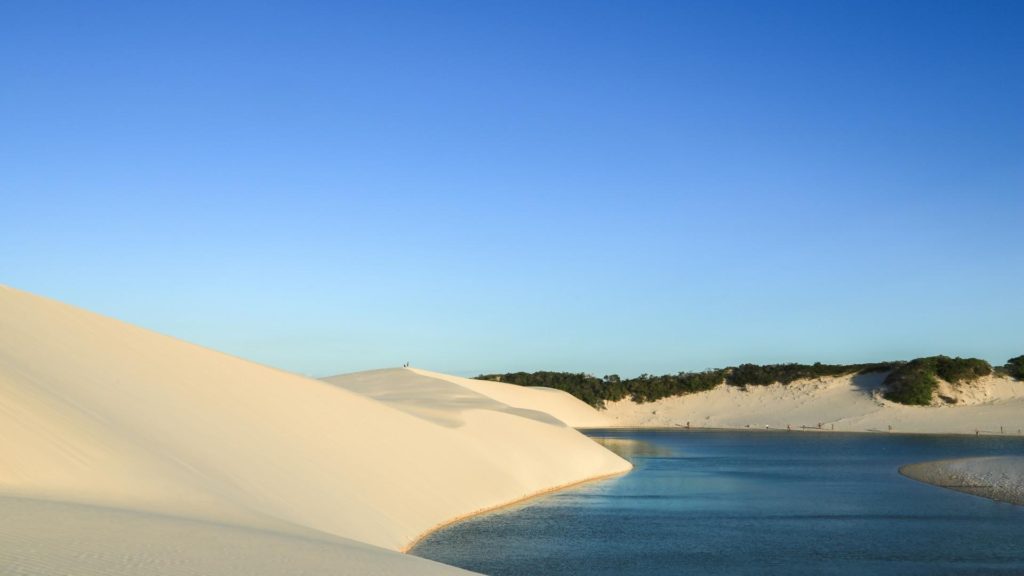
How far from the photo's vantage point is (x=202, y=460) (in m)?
20.7

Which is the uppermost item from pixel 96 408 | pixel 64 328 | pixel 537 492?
pixel 64 328

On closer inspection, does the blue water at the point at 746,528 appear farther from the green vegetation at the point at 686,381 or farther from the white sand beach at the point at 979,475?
the green vegetation at the point at 686,381

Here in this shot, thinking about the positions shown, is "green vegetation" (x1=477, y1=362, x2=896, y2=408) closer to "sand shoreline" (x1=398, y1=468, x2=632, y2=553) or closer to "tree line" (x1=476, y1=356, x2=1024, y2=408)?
"tree line" (x1=476, y1=356, x2=1024, y2=408)

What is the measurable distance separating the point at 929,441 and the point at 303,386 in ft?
162

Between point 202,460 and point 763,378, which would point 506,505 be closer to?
point 202,460

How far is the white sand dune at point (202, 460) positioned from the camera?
12602 mm

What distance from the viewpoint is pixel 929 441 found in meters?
64.4

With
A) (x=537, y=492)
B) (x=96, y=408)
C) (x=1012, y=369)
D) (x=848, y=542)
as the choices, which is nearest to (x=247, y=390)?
(x=96, y=408)

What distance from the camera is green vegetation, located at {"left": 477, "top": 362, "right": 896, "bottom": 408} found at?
98.1 m

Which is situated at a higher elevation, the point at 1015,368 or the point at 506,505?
the point at 1015,368

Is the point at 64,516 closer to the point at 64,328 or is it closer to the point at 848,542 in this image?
the point at 64,328

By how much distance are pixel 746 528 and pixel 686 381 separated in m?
80.0

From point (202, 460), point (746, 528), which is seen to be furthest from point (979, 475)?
point (202, 460)

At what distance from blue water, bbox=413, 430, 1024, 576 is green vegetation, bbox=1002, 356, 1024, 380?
51.5 meters
